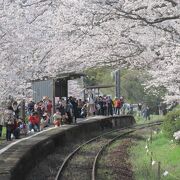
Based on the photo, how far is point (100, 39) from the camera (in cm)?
1686

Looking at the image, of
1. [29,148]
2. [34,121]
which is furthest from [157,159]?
[34,121]

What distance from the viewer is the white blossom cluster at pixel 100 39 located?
13.5 metres

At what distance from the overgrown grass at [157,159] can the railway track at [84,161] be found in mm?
1342

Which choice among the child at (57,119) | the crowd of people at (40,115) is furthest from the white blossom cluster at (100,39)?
the child at (57,119)

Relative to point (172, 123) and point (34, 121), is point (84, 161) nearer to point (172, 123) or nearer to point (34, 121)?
point (172, 123)

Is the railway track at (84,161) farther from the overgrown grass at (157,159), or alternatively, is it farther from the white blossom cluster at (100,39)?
the white blossom cluster at (100,39)

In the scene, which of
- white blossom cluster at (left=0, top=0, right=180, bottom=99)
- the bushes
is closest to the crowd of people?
white blossom cluster at (left=0, top=0, right=180, bottom=99)

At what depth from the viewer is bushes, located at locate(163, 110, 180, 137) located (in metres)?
19.6

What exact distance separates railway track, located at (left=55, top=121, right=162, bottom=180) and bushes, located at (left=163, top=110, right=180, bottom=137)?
285 centimetres

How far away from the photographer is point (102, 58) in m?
17.7

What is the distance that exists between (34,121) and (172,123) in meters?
6.31

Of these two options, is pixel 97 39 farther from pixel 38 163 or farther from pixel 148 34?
pixel 38 163

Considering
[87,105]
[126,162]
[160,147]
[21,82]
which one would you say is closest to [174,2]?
[126,162]

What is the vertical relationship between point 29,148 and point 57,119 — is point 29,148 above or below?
below
